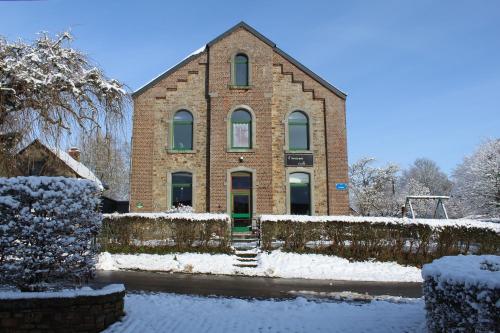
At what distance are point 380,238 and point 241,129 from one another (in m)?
8.83

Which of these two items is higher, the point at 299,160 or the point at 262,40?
the point at 262,40

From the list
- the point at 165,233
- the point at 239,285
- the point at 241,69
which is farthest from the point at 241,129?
the point at 239,285

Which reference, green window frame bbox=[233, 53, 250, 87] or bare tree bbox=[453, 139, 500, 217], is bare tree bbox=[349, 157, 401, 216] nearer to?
bare tree bbox=[453, 139, 500, 217]

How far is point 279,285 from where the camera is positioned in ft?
39.0

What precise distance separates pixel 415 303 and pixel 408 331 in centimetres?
270

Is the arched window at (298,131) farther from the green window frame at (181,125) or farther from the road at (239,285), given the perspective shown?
the road at (239,285)

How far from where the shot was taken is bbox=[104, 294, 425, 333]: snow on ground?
727 cm

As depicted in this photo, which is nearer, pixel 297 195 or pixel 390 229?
pixel 390 229

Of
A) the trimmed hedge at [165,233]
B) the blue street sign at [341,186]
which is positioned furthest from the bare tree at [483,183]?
the trimmed hedge at [165,233]

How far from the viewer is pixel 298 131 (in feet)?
71.1

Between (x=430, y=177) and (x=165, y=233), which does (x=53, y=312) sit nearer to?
(x=165, y=233)

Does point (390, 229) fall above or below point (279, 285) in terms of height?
above

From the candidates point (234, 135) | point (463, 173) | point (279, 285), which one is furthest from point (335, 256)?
point (463, 173)

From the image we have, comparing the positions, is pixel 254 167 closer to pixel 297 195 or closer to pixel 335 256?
pixel 297 195
